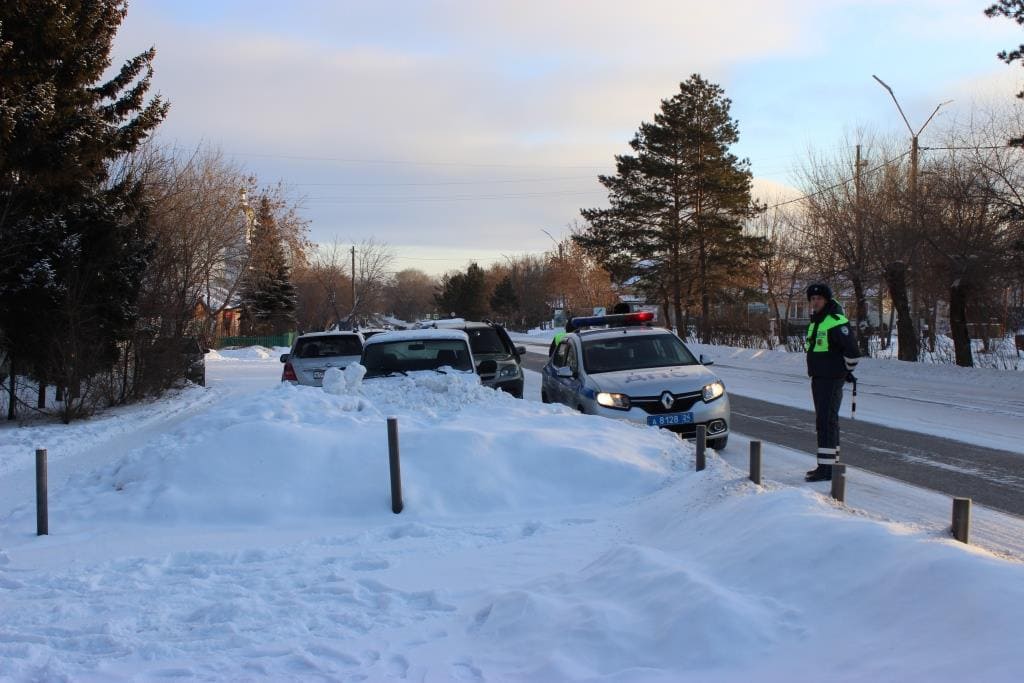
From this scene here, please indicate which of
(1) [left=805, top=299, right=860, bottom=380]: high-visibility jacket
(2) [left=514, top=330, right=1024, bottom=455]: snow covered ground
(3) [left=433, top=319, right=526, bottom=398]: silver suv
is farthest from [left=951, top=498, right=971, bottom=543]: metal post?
(3) [left=433, top=319, right=526, bottom=398]: silver suv

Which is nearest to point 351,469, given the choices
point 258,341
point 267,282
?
point 267,282

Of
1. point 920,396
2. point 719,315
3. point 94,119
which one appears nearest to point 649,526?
point 94,119

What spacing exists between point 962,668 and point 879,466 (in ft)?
23.4

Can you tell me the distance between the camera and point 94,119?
1212 cm

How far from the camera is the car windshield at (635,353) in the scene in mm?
11617

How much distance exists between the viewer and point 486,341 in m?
16.1

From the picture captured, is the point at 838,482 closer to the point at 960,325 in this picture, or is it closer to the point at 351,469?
the point at 351,469

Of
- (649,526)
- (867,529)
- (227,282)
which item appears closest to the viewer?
(867,529)

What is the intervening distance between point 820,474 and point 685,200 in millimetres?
34884

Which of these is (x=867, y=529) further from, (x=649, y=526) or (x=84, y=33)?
(x=84, y=33)

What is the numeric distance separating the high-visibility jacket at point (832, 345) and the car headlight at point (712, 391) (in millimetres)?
2197

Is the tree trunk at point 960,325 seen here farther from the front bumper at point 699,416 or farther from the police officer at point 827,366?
the police officer at point 827,366

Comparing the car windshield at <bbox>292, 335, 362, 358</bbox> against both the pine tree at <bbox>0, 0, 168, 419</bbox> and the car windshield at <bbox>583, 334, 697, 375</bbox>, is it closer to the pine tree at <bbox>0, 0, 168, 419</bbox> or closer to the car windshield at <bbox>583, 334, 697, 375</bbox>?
the pine tree at <bbox>0, 0, 168, 419</bbox>

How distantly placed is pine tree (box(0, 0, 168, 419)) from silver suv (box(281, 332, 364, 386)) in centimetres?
401
